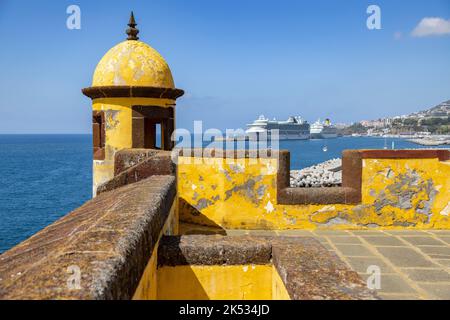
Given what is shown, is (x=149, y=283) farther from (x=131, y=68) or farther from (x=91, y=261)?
(x=131, y=68)

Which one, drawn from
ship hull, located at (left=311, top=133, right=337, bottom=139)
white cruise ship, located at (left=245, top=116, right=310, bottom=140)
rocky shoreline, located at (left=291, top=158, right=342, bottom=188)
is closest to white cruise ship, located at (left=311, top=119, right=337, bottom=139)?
ship hull, located at (left=311, top=133, right=337, bottom=139)

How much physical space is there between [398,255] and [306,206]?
1456 mm

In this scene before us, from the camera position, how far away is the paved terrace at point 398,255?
10.4 feet

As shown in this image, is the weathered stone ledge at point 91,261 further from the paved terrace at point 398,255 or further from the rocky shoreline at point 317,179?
the rocky shoreline at point 317,179

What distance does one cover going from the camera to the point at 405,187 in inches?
211

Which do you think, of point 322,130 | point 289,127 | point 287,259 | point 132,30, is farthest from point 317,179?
point 322,130

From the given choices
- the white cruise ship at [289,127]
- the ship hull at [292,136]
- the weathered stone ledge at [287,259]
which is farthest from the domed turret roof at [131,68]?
the ship hull at [292,136]

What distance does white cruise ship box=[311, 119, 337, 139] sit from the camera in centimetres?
14850

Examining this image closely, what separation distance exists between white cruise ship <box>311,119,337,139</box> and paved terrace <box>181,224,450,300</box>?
145m

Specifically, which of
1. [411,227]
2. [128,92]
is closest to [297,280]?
[411,227]

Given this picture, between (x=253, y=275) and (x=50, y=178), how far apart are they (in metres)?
55.1

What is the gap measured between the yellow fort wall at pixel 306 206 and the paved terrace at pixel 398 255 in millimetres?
161

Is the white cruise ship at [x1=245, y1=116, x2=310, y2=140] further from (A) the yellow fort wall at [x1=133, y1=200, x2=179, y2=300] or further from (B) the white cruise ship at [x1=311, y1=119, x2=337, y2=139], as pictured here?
(A) the yellow fort wall at [x1=133, y1=200, x2=179, y2=300]
